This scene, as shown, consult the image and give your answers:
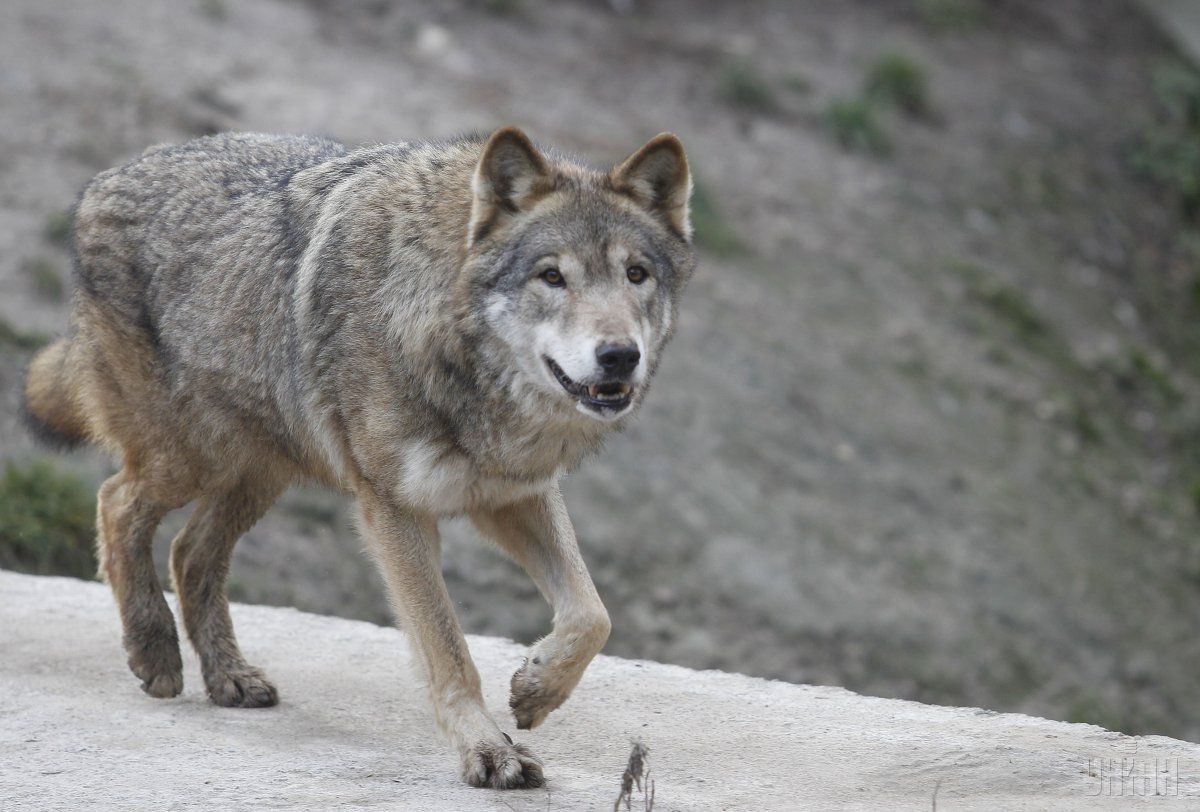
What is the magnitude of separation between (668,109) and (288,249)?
9694mm

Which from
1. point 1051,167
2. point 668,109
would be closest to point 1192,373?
point 1051,167

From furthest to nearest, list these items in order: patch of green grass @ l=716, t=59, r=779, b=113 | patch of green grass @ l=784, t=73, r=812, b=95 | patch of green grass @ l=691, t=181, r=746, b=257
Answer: patch of green grass @ l=784, t=73, r=812, b=95
patch of green grass @ l=716, t=59, r=779, b=113
patch of green grass @ l=691, t=181, r=746, b=257

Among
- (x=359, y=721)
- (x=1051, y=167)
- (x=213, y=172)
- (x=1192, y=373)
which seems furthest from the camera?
(x=1051, y=167)

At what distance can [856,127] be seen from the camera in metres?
14.6

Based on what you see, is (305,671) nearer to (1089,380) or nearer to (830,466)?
(830,466)

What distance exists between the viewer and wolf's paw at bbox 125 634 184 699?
538 cm

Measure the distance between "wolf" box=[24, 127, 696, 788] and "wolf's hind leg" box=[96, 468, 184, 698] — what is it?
0.01 m

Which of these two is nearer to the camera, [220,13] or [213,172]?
[213,172]

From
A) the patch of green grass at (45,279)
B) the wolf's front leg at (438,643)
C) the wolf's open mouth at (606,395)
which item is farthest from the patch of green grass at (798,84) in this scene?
the wolf's open mouth at (606,395)

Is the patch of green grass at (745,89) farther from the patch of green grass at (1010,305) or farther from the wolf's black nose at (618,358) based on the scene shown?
the wolf's black nose at (618,358)

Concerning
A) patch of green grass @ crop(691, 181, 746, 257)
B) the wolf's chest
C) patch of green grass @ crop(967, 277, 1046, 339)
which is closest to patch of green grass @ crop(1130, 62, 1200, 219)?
patch of green grass @ crop(967, 277, 1046, 339)

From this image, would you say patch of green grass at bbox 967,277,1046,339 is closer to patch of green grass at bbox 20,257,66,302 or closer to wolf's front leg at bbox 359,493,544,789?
patch of green grass at bbox 20,257,66,302

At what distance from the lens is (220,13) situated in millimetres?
13133

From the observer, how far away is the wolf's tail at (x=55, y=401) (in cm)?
591
